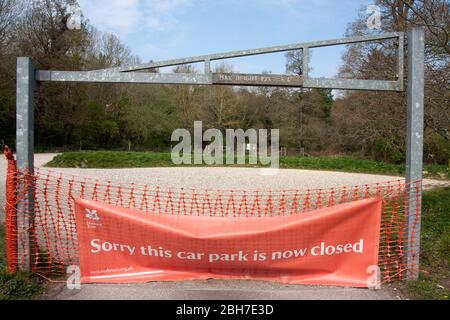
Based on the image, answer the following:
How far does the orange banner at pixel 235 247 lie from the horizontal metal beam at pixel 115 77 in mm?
1593

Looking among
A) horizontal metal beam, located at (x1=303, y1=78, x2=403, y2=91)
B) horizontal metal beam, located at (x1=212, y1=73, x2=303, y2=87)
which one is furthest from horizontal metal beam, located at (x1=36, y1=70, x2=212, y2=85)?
horizontal metal beam, located at (x1=303, y1=78, x2=403, y2=91)

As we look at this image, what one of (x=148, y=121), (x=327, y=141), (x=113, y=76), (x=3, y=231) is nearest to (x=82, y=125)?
(x=148, y=121)

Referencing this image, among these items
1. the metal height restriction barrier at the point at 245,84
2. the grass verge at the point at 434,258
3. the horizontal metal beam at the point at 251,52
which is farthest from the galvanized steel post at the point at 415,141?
the horizontal metal beam at the point at 251,52

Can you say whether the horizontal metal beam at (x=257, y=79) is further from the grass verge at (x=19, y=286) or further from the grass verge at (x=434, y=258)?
the grass verge at (x=19, y=286)

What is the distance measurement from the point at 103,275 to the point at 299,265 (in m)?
2.33

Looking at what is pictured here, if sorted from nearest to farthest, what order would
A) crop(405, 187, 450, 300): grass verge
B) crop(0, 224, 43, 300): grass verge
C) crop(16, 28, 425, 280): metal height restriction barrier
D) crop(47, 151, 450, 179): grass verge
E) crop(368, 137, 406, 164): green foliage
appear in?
crop(0, 224, 43, 300): grass verge → crop(405, 187, 450, 300): grass verge → crop(16, 28, 425, 280): metal height restriction barrier → crop(47, 151, 450, 179): grass verge → crop(368, 137, 406, 164): green foliage

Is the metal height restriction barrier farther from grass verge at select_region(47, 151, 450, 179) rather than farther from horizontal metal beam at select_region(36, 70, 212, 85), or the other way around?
grass verge at select_region(47, 151, 450, 179)

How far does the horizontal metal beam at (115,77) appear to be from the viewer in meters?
4.71

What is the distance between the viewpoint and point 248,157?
27.2m

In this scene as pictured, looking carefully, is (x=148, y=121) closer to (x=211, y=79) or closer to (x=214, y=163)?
(x=214, y=163)

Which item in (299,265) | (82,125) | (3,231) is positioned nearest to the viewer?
(299,265)

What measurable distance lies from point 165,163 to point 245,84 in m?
19.8

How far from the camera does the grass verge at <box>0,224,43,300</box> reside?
3.90m

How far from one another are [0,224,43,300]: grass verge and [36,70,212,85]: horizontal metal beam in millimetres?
2416
